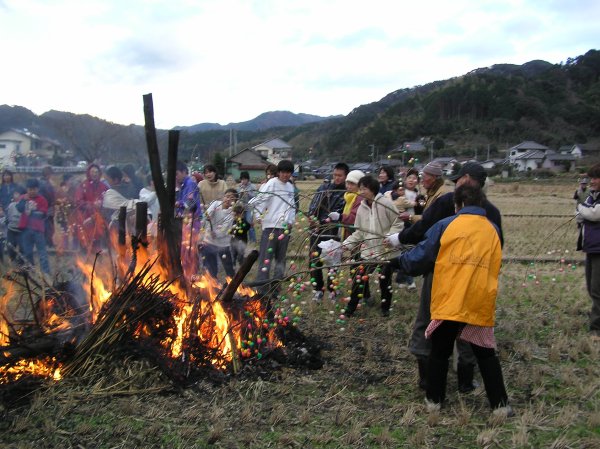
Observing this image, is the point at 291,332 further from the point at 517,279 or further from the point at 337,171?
the point at 517,279

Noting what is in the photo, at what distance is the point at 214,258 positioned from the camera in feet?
26.0

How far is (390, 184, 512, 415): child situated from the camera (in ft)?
11.9

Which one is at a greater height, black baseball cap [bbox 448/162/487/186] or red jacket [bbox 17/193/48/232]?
black baseball cap [bbox 448/162/487/186]

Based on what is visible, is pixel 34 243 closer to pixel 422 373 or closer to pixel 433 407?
pixel 422 373

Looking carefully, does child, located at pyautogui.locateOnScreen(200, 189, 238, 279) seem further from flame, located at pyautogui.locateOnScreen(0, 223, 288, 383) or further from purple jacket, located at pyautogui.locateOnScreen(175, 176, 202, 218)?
flame, located at pyautogui.locateOnScreen(0, 223, 288, 383)

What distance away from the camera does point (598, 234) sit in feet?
18.9

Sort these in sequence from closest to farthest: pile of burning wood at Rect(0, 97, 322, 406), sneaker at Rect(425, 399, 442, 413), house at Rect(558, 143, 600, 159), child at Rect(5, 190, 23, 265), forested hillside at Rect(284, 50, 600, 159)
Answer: sneaker at Rect(425, 399, 442, 413)
pile of burning wood at Rect(0, 97, 322, 406)
child at Rect(5, 190, 23, 265)
house at Rect(558, 143, 600, 159)
forested hillside at Rect(284, 50, 600, 159)

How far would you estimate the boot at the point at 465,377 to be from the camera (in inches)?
174

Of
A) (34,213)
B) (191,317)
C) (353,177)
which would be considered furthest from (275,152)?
(191,317)

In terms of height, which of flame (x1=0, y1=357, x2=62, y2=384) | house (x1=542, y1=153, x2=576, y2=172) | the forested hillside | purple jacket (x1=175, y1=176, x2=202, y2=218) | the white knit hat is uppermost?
the forested hillside

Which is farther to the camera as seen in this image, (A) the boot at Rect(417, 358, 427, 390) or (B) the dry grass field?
(A) the boot at Rect(417, 358, 427, 390)

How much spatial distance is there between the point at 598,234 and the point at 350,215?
2.93 m

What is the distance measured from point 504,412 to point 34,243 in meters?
7.44

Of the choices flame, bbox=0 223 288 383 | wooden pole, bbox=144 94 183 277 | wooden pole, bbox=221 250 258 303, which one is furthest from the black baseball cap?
wooden pole, bbox=144 94 183 277
